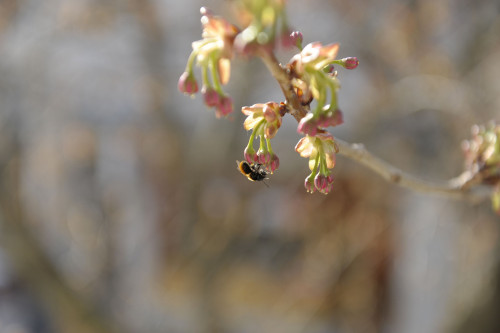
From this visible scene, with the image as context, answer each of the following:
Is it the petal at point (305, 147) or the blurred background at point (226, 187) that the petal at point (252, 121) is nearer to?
the petal at point (305, 147)

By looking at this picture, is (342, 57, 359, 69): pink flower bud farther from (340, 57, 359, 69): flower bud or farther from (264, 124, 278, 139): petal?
(264, 124, 278, 139): petal

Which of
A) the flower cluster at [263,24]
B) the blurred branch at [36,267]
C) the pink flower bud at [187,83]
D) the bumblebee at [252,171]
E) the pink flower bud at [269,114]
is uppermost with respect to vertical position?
the flower cluster at [263,24]

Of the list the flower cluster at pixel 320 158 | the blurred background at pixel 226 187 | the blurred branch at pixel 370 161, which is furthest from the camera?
the blurred background at pixel 226 187

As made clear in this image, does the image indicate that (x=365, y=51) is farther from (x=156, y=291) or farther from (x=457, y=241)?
(x=156, y=291)

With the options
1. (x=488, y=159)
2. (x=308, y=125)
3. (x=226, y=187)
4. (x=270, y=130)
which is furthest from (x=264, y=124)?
(x=226, y=187)

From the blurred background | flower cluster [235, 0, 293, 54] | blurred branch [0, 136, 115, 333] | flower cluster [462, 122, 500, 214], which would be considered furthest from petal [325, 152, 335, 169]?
blurred branch [0, 136, 115, 333]

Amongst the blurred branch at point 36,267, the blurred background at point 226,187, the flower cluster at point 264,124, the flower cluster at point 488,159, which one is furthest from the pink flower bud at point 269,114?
the blurred branch at point 36,267

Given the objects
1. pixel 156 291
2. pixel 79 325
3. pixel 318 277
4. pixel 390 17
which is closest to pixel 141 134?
pixel 156 291
